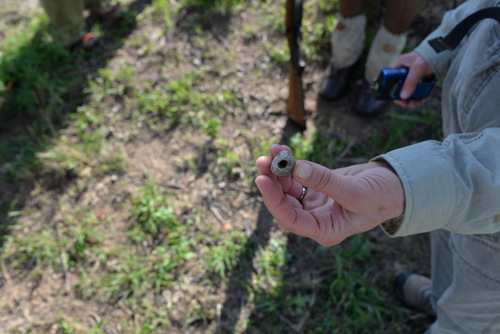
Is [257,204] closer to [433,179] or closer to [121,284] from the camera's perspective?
[121,284]

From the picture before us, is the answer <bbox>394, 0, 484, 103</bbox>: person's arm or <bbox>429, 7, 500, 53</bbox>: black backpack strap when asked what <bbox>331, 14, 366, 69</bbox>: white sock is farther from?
<bbox>429, 7, 500, 53</bbox>: black backpack strap

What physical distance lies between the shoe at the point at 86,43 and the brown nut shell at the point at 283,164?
3858 millimetres

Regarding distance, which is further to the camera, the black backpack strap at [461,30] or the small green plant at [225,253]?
the small green plant at [225,253]

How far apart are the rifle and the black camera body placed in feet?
3.29

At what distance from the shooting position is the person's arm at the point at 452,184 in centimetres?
118

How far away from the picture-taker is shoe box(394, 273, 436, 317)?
241cm

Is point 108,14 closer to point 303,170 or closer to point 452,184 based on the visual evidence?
point 303,170

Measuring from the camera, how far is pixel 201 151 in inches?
134

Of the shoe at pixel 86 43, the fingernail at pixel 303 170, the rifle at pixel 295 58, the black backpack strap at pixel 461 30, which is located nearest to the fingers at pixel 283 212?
the fingernail at pixel 303 170

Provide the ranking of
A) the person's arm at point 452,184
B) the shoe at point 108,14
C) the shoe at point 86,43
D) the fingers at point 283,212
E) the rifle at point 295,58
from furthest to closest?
the shoe at point 108,14
the shoe at point 86,43
the rifle at point 295,58
the fingers at point 283,212
the person's arm at point 452,184

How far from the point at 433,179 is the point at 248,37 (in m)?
3.41

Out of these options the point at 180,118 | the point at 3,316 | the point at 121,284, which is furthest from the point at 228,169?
the point at 3,316

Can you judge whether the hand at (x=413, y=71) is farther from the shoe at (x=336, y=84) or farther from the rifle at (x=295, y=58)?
the shoe at (x=336, y=84)

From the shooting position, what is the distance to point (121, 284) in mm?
2787
